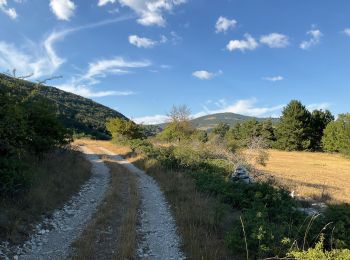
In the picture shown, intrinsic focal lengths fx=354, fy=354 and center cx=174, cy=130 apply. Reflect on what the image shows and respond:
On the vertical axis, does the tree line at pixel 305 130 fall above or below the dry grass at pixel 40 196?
above

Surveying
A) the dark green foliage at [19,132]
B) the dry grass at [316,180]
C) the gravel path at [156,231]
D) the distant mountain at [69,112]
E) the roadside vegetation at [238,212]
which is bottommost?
the dry grass at [316,180]

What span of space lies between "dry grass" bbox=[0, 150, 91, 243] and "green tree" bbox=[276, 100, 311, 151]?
214 feet

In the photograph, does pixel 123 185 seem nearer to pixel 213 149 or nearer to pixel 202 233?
pixel 202 233

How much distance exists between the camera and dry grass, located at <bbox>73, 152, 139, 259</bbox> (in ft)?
25.1

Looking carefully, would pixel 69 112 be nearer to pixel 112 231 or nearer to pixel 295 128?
pixel 295 128

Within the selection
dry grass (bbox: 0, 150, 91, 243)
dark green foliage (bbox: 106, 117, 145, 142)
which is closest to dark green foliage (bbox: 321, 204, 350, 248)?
dry grass (bbox: 0, 150, 91, 243)

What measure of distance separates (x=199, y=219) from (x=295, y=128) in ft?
232

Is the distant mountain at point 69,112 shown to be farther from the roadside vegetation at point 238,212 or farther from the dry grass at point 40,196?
the roadside vegetation at point 238,212

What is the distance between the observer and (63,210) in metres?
11.1

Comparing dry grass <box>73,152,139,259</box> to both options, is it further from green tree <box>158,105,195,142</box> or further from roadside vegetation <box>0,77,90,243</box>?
green tree <box>158,105,195,142</box>

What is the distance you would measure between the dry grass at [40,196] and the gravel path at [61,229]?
259mm

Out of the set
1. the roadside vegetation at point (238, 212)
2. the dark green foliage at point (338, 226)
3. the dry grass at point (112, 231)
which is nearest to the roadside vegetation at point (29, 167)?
the dry grass at point (112, 231)

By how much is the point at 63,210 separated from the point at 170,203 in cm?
379

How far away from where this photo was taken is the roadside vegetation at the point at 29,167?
30.5ft
